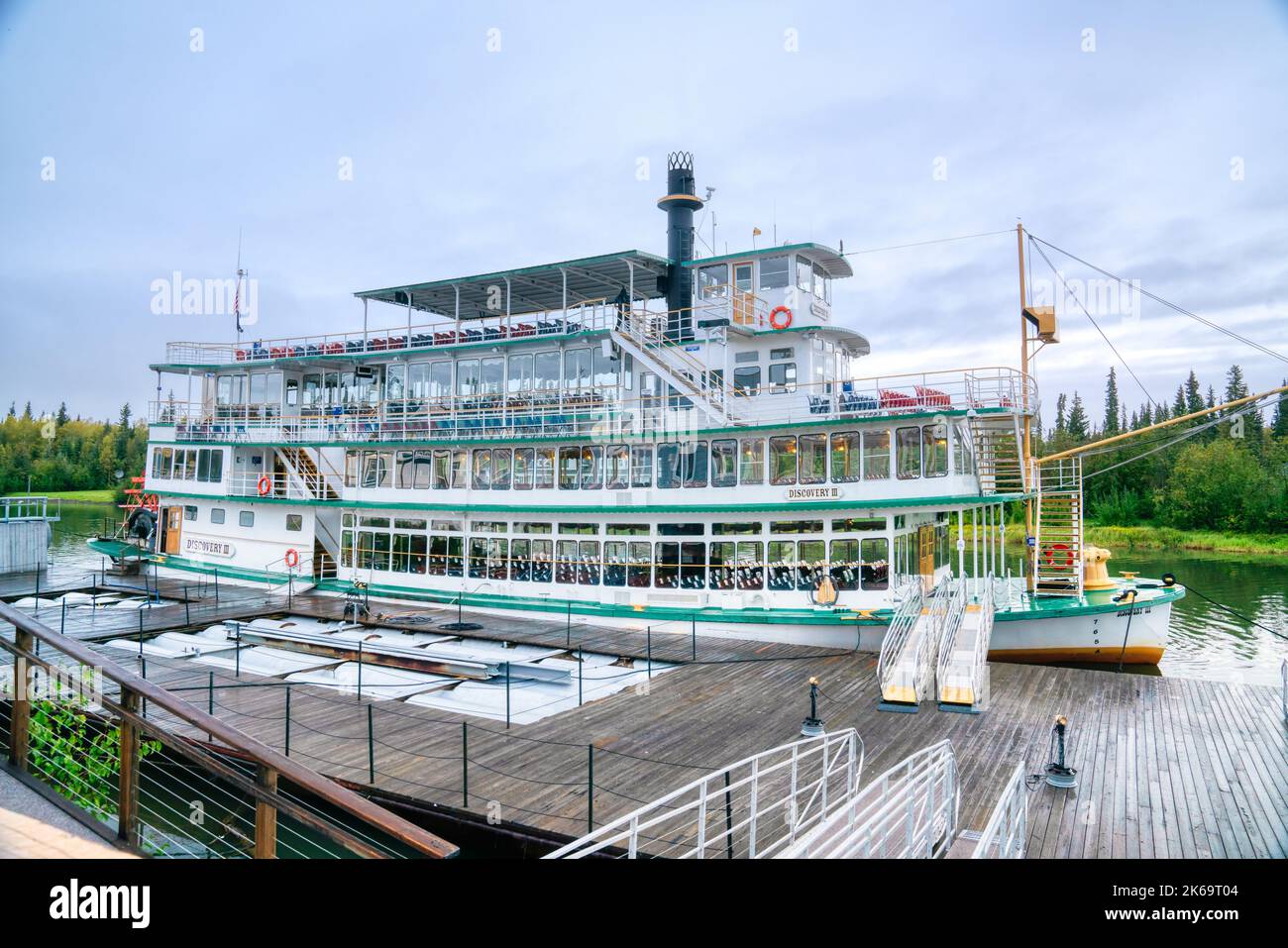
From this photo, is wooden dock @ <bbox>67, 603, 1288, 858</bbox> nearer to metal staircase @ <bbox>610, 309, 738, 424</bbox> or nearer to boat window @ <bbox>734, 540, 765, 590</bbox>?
boat window @ <bbox>734, 540, 765, 590</bbox>

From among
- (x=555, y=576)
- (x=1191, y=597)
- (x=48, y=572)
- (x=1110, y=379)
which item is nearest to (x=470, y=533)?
(x=555, y=576)

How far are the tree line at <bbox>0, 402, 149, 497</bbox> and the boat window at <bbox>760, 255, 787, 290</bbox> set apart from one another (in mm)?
59197

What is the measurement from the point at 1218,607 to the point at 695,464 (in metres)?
22.5

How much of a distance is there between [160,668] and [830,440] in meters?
14.7

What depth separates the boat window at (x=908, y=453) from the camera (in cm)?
1759

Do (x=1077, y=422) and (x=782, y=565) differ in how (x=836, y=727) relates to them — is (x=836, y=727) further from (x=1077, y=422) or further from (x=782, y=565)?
(x=1077, y=422)

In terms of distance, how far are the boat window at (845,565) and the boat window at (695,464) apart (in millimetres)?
3583

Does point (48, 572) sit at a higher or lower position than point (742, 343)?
lower

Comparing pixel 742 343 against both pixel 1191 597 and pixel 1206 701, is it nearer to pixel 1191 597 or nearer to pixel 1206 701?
pixel 1206 701

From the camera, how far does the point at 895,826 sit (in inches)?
262

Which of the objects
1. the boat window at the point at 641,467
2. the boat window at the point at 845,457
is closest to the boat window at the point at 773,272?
the boat window at the point at 845,457

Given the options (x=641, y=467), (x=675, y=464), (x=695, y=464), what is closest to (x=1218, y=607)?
(x=695, y=464)

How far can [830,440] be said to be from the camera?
18.4 m

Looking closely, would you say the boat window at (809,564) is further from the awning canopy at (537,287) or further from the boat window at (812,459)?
the awning canopy at (537,287)
